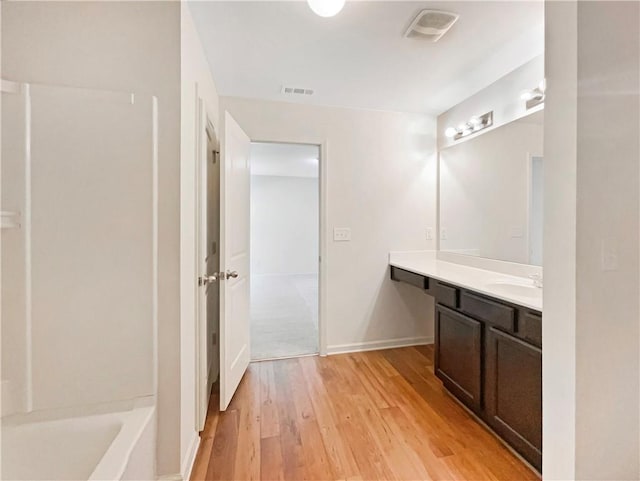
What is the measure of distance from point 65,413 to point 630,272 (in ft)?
7.84

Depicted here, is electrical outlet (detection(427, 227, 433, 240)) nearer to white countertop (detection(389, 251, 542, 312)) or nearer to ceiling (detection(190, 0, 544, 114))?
white countertop (detection(389, 251, 542, 312))

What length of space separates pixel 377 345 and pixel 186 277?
217cm

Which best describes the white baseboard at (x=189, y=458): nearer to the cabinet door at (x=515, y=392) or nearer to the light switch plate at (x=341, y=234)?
the cabinet door at (x=515, y=392)

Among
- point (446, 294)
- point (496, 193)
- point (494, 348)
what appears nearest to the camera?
point (494, 348)

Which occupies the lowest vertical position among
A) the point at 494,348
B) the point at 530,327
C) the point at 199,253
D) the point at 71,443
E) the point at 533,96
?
the point at 71,443

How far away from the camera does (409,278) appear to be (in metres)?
2.70

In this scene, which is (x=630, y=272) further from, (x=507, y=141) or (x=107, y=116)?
(x=107, y=116)

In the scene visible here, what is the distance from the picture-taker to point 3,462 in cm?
117

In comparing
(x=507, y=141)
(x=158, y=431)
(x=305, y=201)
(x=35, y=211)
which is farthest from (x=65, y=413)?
(x=305, y=201)

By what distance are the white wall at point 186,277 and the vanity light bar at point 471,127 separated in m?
2.26

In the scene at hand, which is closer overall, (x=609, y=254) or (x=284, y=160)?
(x=609, y=254)

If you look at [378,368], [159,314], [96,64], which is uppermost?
[96,64]

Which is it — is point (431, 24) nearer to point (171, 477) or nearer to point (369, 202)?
point (369, 202)

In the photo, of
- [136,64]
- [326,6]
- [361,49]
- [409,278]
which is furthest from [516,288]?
[136,64]
